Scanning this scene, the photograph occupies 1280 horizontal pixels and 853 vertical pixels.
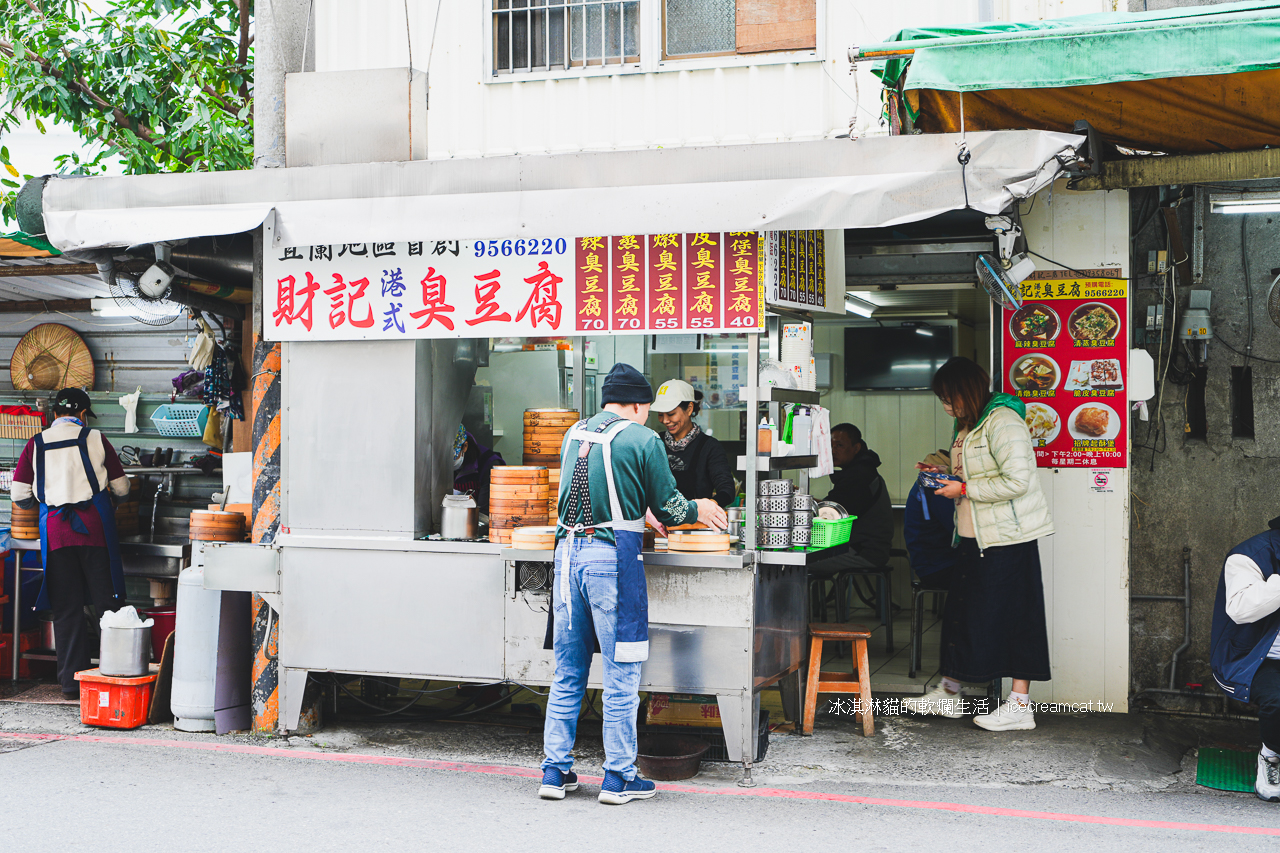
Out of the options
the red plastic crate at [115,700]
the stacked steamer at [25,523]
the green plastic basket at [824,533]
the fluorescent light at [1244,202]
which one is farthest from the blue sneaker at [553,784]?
the fluorescent light at [1244,202]

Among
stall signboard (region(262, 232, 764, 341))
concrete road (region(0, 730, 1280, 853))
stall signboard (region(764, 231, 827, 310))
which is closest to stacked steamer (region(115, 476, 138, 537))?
concrete road (region(0, 730, 1280, 853))

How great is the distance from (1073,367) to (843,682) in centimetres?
247

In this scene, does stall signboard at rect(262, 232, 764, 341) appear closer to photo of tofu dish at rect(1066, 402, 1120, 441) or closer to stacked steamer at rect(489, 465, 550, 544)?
stacked steamer at rect(489, 465, 550, 544)

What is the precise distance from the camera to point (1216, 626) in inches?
209

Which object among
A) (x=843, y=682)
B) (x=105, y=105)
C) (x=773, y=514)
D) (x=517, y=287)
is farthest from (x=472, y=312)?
(x=105, y=105)

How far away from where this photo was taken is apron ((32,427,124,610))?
7344 mm

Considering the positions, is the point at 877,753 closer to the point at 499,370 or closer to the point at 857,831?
the point at 857,831

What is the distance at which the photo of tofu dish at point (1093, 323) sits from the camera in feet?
21.9

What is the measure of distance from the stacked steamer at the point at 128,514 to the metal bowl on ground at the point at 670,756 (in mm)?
4651

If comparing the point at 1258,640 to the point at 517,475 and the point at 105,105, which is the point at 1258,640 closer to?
the point at 517,475

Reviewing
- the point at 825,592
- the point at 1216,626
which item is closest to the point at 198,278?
the point at 825,592

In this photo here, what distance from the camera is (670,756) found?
17.9 ft

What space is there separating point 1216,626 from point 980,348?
6302mm

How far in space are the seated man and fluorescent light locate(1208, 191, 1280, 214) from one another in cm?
309
